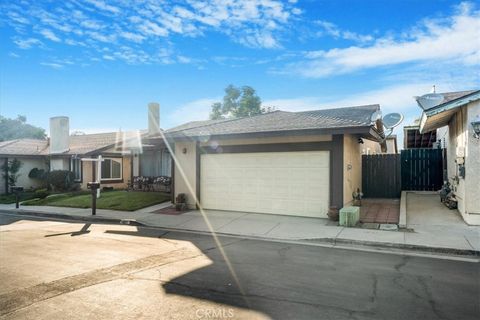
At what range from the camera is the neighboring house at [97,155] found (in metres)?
21.7

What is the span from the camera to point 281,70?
671 inches

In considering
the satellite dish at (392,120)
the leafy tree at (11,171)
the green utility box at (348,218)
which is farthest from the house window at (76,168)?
the satellite dish at (392,120)

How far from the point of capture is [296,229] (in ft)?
32.4

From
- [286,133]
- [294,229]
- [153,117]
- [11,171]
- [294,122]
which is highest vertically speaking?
[153,117]

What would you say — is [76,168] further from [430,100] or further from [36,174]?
[430,100]

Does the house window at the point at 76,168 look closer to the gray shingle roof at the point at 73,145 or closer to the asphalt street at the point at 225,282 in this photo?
the gray shingle roof at the point at 73,145

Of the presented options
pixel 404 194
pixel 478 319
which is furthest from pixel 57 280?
pixel 404 194

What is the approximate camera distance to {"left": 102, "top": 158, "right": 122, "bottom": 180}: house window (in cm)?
2244

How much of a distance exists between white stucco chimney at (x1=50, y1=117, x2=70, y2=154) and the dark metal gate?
2016 centimetres

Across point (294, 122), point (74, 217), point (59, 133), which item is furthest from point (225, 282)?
point (59, 133)

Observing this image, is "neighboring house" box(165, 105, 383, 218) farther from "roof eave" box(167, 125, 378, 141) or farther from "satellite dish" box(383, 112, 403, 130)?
"satellite dish" box(383, 112, 403, 130)

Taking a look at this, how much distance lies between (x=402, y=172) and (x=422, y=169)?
0.87m

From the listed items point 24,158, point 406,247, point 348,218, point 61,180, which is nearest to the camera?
point 406,247

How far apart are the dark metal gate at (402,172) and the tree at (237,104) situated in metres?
26.4
